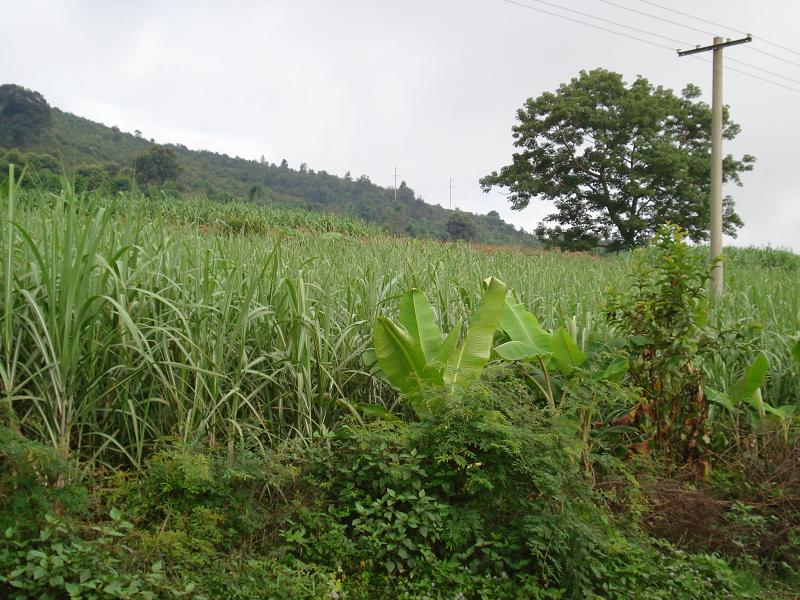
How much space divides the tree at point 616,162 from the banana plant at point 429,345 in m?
22.9

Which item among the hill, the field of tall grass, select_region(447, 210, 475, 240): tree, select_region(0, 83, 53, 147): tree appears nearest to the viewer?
the field of tall grass

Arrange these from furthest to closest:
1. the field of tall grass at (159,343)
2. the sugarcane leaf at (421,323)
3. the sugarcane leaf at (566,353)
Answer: the sugarcane leaf at (566,353), the sugarcane leaf at (421,323), the field of tall grass at (159,343)

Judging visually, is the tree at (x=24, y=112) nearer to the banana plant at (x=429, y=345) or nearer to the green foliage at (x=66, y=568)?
the banana plant at (x=429, y=345)

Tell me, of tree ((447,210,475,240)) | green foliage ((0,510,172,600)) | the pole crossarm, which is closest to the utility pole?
the pole crossarm

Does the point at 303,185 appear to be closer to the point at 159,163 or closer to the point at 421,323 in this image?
the point at 159,163

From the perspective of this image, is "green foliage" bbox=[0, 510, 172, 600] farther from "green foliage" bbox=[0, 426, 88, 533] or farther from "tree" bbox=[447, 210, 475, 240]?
"tree" bbox=[447, 210, 475, 240]

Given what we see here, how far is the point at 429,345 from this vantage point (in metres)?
4.11

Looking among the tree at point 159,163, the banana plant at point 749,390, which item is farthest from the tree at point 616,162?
the banana plant at point 749,390

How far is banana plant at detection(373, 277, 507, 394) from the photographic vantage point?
3.74 metres

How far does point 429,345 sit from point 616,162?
2397cm

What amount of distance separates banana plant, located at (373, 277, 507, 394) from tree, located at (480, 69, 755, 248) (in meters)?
22.9

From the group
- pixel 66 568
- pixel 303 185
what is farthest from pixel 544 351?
pixel 303 185

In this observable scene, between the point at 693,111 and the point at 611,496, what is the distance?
89.2 feet

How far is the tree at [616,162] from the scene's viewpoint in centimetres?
2548
